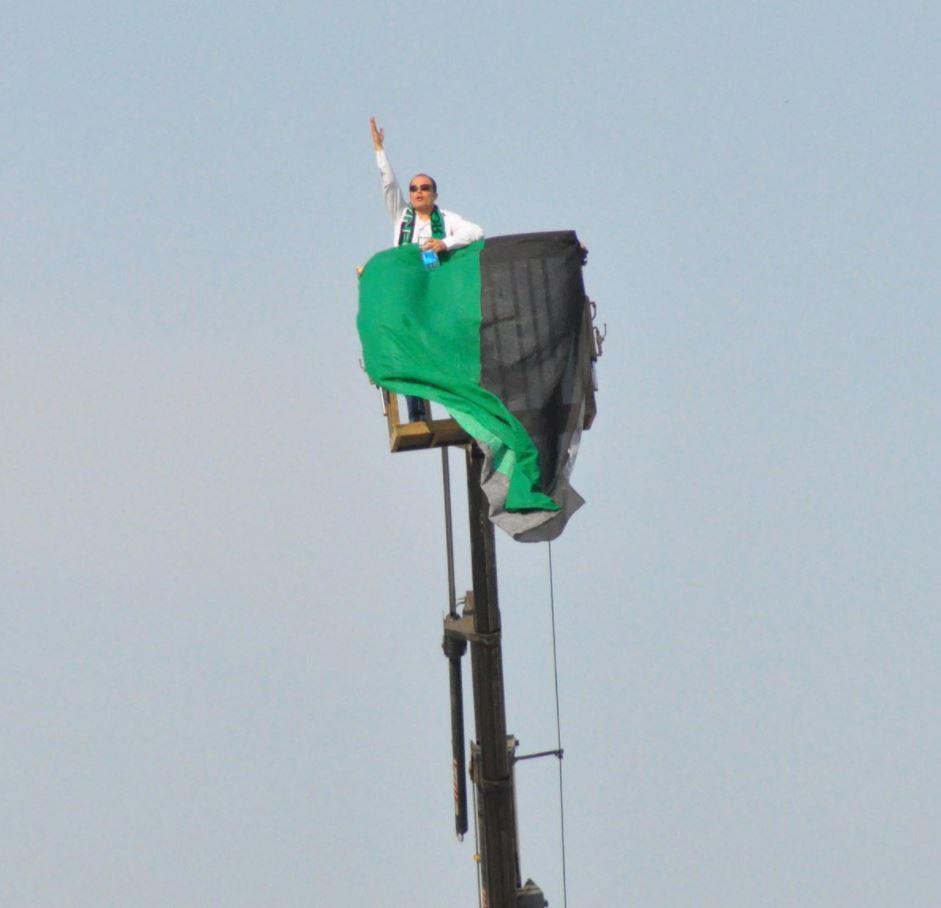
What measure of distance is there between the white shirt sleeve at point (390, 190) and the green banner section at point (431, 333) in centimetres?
48

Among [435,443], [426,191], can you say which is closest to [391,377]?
[435,443]

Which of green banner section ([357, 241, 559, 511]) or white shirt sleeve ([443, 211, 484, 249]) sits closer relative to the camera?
green banner section ([357, 241, 559, 511])

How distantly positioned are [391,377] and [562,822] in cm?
491

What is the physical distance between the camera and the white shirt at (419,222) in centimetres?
2008

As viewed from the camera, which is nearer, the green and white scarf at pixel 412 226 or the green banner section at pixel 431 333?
the green banner section at pixel 431 333

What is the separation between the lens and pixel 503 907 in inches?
757

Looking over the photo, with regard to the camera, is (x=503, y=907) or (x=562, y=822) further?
(x=562, y=822)

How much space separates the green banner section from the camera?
1906 centimetres

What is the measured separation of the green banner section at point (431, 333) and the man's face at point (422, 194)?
0.42 metres

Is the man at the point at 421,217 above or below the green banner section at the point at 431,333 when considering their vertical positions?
above

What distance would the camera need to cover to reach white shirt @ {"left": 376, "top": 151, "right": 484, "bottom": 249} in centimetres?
2008

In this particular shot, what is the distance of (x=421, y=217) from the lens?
2019 cm

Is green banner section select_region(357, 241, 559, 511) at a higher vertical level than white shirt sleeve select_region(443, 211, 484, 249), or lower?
lower

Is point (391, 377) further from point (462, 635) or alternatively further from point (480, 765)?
point (480, 765)
